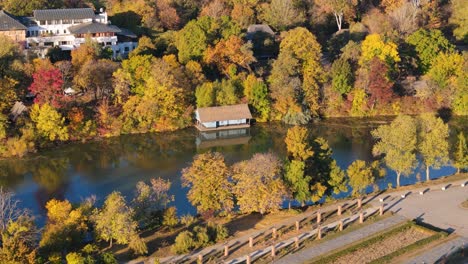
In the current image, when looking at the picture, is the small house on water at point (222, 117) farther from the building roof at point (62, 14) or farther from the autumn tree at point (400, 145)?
the autumn tree at point (400, 145)

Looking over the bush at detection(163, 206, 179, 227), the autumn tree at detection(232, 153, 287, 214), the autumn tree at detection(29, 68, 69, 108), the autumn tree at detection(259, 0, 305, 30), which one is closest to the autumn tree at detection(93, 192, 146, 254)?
the bush at detection(163, 206, 179, 227)

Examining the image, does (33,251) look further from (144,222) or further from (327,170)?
(327,170)

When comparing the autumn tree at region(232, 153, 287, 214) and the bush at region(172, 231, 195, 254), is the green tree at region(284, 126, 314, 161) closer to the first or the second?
the autumn tree at region(232, 153, 287, 214)

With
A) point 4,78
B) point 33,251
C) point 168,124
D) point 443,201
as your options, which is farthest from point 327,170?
point 4,78

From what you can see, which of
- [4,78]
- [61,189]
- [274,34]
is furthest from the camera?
[274,34]

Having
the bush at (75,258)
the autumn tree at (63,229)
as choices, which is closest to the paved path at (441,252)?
the bush at (75,258)

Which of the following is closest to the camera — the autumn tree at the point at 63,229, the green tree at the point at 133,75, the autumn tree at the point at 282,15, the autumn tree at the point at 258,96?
the autumn tree at the point at 63,229

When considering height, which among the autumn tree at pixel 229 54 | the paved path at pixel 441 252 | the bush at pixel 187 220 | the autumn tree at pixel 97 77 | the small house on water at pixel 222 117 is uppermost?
the autumn tree at pixel 229 54

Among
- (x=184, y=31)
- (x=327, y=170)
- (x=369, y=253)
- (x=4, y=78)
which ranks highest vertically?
(x=184, y=31)
